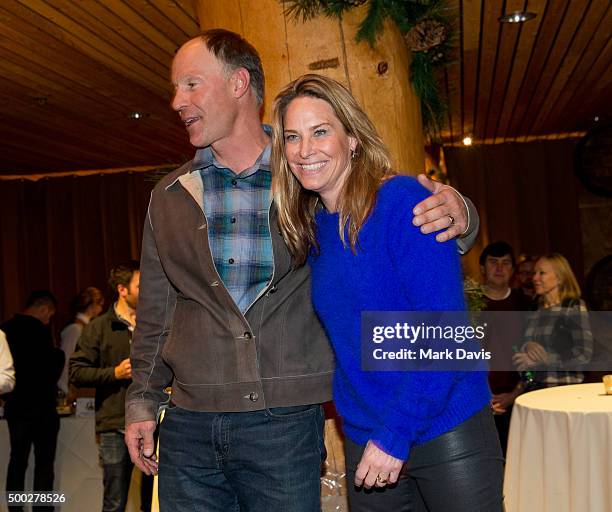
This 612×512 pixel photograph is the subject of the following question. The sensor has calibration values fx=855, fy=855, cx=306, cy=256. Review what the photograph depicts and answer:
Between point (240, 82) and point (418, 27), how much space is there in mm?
996

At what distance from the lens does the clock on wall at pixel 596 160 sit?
966 centimetres

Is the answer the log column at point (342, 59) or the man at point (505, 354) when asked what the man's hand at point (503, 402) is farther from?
the log column at point (342, 59)

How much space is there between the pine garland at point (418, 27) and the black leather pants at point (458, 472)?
1436 mm

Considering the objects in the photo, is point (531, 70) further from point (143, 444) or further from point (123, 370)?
point (143, 444)

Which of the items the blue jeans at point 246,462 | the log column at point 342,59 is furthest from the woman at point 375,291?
the log column at point 342,59

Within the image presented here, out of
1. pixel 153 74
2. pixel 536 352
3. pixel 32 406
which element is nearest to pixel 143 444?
pixel 536 352

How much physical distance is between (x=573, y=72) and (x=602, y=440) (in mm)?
4401

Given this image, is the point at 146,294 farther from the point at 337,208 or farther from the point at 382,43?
the point at 382,43

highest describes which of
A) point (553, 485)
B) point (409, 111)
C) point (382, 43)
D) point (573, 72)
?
point (573, 72)

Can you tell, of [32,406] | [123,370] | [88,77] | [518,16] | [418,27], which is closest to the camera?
[418,27]

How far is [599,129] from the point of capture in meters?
9.62

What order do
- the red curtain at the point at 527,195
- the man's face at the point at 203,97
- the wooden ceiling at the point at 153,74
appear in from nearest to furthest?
1. the man's face at the point at 203,97
2. the wooden ceiling at the point at 153,74
3. the red curtain at the point at 527,195

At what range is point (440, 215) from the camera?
1684 mm

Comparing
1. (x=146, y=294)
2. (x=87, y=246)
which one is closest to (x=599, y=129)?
(x=87, y=246)
